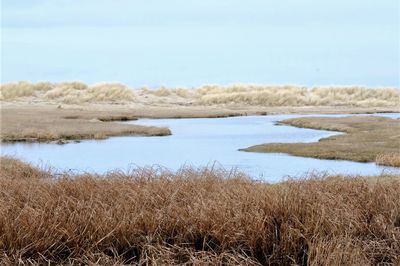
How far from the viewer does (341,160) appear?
23.4 metres

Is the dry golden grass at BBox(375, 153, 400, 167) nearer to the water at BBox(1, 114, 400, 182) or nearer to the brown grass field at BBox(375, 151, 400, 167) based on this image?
the brown grass field at BBox(375, 151, 400, 167)

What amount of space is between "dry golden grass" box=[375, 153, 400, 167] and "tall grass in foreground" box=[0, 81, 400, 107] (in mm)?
54499

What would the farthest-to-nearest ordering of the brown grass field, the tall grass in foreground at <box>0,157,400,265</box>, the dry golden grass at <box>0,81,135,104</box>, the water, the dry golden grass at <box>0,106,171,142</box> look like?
the dry golden grass at <box>0,81,135,104</box>
the dry golden grass at <box>0,106,171,142</box>
the brown grass field
the water
the tall grass in foreground at <box>0,157,400,265</box>

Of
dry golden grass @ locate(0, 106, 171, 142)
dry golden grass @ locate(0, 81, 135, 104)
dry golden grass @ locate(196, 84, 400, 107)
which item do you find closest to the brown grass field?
dry golden grass @ locate(0, 106, 171, 142)

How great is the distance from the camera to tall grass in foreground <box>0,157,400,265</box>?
8188 millimetres

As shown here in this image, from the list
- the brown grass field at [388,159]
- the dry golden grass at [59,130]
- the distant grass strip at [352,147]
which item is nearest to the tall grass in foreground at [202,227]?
the brown grass field at [388,159]

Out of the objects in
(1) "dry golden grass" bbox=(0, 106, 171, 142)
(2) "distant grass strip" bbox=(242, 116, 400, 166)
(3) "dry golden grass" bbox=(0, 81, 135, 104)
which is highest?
(3) "dry golden grass" bbox=(0, 81, 135, 104)

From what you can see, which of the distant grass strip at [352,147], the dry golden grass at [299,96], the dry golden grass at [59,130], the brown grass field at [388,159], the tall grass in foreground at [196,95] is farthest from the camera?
the dry golden grass at [299,96]

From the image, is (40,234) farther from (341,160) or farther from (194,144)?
(194,144)

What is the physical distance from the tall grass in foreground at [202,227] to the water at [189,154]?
6755 mm

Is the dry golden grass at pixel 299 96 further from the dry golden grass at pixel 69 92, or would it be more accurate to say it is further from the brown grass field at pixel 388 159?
the brown grass field at pixel 388 159

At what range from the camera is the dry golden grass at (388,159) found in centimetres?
2094

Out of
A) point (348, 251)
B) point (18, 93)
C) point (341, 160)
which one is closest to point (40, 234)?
point (348, 251)

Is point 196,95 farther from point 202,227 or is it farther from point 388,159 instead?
point 202,227
